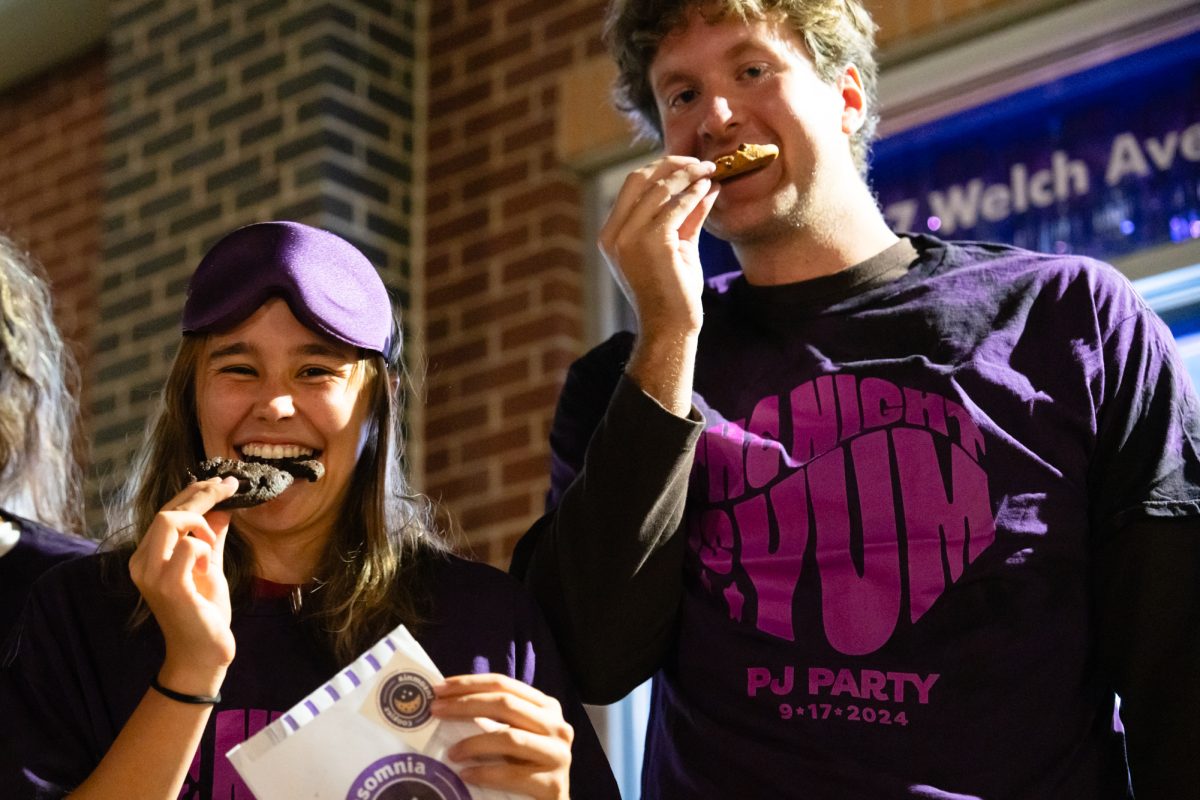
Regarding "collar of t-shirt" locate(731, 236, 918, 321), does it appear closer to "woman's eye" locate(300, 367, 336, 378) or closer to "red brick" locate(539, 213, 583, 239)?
"woman's eye" locate(300, 367, 336, 378)

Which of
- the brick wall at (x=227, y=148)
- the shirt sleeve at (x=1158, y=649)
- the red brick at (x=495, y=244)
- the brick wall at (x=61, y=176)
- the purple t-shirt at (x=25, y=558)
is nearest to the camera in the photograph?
the shirt sleeve at (x=1158, y=649)

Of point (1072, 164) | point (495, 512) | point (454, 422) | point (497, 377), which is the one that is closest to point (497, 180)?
point (497, 377)

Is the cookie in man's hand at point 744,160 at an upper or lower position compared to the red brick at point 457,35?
lower

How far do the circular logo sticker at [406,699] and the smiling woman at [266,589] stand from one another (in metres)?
0.02

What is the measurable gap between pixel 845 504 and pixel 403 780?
699mm

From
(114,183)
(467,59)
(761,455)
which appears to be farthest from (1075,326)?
(114,183)

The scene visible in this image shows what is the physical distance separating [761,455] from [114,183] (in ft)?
10.1

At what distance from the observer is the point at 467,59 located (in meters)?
4.28

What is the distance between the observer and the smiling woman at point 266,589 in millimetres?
1646

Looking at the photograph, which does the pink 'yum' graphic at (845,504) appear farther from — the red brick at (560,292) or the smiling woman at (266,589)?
the red brick at (560,292)

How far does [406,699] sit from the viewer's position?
5.25ft

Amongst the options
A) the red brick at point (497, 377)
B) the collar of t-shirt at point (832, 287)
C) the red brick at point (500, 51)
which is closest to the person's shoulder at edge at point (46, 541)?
the collar of t-shirt at point (832, 287)

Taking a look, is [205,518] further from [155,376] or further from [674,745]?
[155,376]

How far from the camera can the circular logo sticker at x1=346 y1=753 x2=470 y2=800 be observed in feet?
5.20
